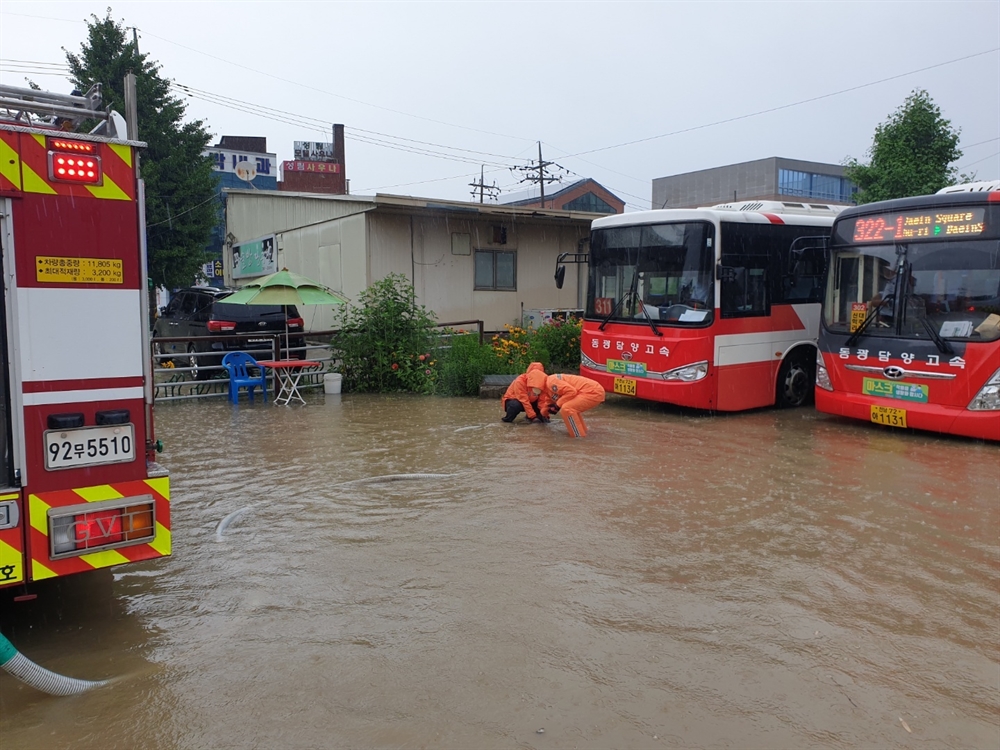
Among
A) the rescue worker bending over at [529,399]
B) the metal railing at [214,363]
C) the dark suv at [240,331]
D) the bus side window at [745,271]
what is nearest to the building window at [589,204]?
the dark suv at [240,331]

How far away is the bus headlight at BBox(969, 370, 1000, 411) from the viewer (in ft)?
28.6

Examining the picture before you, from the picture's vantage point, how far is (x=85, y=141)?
3689 mm

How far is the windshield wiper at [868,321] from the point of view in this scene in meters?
9.77

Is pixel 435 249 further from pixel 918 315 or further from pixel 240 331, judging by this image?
pixel 918 315

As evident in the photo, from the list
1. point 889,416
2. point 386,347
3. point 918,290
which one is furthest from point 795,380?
point 386,347

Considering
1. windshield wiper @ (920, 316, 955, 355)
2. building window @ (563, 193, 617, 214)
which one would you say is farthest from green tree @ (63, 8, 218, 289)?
building window @ (563, 193, 617, 214)

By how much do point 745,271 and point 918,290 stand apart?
7.51 feet

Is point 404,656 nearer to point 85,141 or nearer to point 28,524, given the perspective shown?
point 28,524

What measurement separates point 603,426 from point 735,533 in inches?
183

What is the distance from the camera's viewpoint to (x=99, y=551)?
3.81 meters

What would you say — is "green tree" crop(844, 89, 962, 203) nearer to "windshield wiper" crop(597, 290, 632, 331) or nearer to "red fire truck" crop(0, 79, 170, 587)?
"windshield wiper" crop(597, 290, 632, 331)

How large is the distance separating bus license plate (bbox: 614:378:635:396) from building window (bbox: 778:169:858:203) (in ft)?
181

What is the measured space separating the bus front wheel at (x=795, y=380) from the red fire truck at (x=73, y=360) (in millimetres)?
10054

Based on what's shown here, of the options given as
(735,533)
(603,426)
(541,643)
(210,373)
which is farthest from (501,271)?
(541,643)
